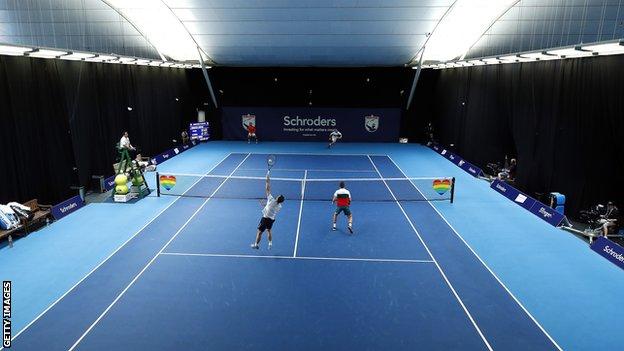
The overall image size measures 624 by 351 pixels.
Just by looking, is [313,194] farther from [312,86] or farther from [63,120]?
[312,86]

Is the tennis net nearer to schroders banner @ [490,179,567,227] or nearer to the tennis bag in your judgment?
schroders banner @ [490,179,567,227]

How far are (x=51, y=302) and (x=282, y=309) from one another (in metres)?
4.80

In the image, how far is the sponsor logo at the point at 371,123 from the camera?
32.9 metres

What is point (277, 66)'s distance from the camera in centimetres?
3166

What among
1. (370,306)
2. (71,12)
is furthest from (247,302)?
(71,12)

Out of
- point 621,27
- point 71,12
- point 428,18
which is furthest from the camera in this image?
point 428,18

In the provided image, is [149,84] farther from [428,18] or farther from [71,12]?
[428,18]

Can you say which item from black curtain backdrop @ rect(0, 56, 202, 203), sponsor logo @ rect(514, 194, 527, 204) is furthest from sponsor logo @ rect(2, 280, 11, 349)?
sponsor logo @ rect(514, 194, 527, 204)

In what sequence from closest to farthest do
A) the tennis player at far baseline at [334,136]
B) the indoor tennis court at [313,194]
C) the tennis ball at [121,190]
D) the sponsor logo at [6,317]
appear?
the sponsor logo at [6,317]
the indoor tennis court at [313,194]
the tennis ball at [121,190]
the tennis player at far baseline at [334,136]

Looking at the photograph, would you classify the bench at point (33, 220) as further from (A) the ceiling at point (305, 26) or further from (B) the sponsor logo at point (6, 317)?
(A) the ceiling at point (305, 26)

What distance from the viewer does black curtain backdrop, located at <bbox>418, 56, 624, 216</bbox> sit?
1264 centimetres

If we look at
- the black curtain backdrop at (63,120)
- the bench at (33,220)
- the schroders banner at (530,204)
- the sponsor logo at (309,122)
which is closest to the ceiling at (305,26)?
the black curtain backdrop at (63,120)

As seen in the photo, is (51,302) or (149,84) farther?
(149,84)

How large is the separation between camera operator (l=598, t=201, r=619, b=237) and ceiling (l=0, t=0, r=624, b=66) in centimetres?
822
